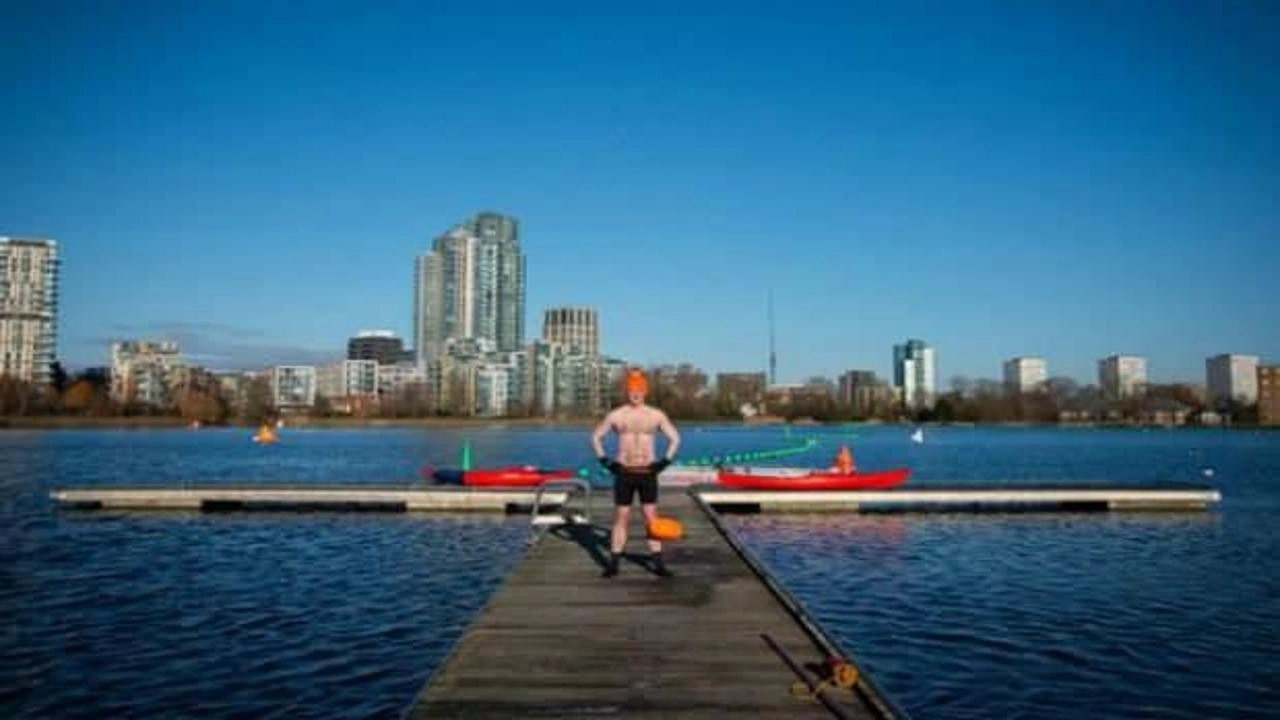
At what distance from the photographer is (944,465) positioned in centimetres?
6250

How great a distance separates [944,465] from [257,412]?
13013cm

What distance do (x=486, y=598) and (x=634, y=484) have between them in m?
6.30

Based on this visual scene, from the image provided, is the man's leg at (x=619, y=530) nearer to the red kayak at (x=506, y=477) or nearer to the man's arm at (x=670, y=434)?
the man's arm at (x=670, y=434)

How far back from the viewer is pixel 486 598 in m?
16.8

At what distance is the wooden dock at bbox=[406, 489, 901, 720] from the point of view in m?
7.07

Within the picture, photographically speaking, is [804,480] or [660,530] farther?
[804,480]

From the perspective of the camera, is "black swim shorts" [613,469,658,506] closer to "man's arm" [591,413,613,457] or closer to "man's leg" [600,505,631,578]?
"man's leg" [600,505,631,578]

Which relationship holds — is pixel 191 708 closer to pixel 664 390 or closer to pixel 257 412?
pixel 257 412

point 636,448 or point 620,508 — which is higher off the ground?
point 636,448

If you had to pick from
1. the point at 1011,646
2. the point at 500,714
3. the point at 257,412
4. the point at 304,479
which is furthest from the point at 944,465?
the point at 257,412

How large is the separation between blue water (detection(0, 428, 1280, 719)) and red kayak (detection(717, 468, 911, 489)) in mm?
1621

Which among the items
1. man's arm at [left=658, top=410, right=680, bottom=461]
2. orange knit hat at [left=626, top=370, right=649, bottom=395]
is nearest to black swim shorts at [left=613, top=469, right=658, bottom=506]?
man's arm at [left=658, top=410, right=680, bottom=461]

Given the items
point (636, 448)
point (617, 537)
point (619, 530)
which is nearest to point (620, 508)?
point (619, 530)

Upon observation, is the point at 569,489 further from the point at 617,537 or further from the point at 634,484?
the point at 634,484
